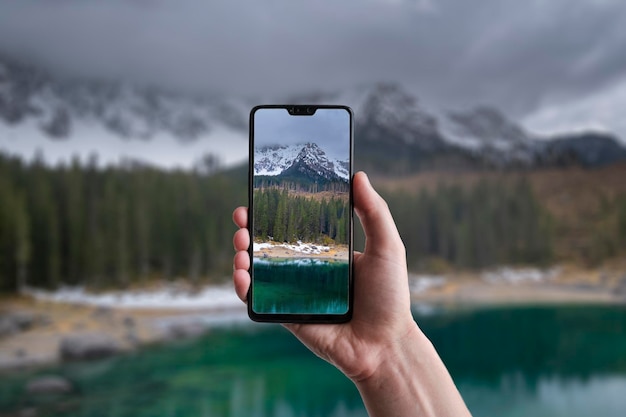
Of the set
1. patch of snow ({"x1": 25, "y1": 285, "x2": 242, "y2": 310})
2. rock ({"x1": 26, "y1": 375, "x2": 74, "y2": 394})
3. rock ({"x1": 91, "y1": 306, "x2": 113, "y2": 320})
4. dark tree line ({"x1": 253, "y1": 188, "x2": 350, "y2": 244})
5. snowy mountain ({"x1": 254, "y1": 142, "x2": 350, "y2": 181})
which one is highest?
snowy mountain ({"x1": 254, "y1": 142, "x2": 350, "y2": 181})

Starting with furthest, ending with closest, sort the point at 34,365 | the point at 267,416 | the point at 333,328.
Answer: the point at 34,365
the point at 267,416
the point at 333,328

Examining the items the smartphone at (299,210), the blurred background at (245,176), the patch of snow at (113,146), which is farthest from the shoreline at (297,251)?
the patch of snow at (113,146)

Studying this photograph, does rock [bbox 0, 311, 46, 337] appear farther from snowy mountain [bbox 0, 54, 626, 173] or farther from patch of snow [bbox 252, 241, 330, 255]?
patch of snow [bbox 252, 241, 330, 255]

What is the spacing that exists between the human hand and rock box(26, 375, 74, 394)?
6.71 metres

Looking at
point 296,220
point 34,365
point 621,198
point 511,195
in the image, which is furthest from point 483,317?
point 296,220

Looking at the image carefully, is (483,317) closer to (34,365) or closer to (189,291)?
(189,291)

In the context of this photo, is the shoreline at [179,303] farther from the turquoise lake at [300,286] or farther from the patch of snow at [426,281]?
the turquoise lake at [300,286]

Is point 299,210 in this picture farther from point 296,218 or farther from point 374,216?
point 374,216

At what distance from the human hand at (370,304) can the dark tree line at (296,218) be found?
0.04 meters

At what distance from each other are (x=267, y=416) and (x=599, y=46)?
31.5ft

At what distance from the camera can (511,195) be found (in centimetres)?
1200

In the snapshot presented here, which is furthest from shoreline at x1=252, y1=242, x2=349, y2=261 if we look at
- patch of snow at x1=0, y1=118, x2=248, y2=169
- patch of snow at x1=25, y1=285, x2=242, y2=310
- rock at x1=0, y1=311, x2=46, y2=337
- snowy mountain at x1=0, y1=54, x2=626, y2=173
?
snowy mountain at x1=0, y1=54, x2=626, y2=173

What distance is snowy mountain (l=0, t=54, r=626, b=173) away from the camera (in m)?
11.1

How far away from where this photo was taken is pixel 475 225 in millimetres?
11344
